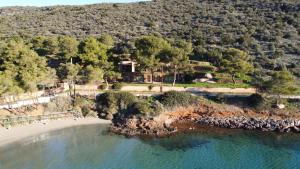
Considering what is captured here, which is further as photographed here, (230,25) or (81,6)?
(81,6)

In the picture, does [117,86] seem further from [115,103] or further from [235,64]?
[235,64]

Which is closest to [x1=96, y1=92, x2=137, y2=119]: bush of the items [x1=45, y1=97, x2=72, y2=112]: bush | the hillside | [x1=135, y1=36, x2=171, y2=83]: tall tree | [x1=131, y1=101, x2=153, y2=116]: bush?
[x1=131, y1=101, x2=153, y2=116]: bush

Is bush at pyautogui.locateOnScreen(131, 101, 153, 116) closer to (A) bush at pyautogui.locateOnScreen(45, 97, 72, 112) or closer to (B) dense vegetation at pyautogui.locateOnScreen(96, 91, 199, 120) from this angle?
(B) dense vegetation at pyautogui.locateOnScreen(96, 91, 199, 120)

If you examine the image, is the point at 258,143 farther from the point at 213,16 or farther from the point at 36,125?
the point at 213,16

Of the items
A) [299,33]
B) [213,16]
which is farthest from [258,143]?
[213,16]

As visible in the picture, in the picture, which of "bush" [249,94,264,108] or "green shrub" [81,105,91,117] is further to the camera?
"bush" [249,94,264,108]
